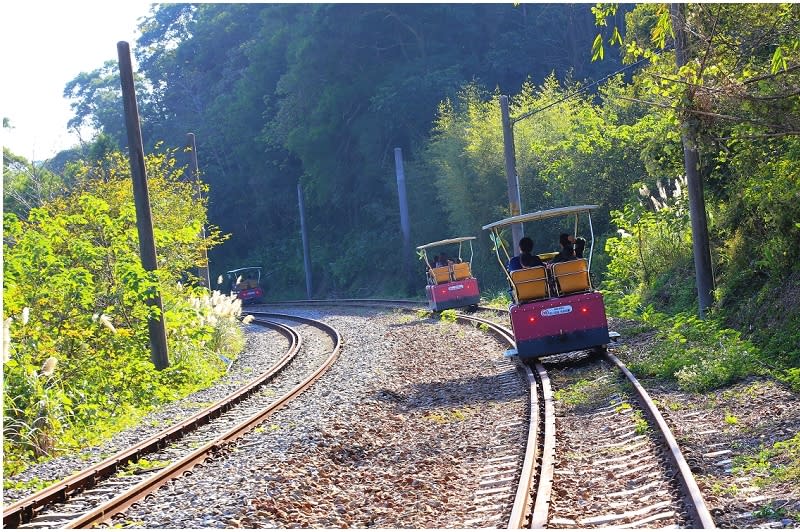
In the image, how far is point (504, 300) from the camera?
3228 cm

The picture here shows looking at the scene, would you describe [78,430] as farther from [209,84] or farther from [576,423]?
[209,84]

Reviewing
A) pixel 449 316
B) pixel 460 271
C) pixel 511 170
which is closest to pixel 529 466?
pixel 449 316

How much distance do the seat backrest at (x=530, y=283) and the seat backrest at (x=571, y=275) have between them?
0.22 meters

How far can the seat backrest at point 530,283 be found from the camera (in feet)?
52.0

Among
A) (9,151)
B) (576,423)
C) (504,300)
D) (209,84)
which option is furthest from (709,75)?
(209,84)

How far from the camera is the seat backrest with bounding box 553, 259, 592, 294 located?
15859 millimetres

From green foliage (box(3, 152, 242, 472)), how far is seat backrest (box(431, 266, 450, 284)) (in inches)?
298

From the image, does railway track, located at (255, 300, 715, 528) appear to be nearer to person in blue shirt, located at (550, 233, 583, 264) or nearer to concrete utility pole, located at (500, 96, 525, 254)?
person in blue shirt, located at (550, 233, 583, 264)

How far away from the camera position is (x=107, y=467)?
34.7 feet

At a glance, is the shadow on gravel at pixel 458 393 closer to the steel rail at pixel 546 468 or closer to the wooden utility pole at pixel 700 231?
the steel rail at pixel 546 468

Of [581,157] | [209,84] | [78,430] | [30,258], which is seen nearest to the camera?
[78,430]

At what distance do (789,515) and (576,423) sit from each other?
4344 millimetres

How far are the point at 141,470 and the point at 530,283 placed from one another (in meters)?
7.35

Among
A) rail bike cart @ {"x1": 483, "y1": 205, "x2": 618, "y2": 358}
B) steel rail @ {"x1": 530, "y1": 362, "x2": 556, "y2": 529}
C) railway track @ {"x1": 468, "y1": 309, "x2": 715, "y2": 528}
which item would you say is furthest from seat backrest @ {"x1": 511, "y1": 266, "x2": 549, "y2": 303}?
railway track @ {"x1": 468, "y1": 309, "x2": 715, "y2": 528}
